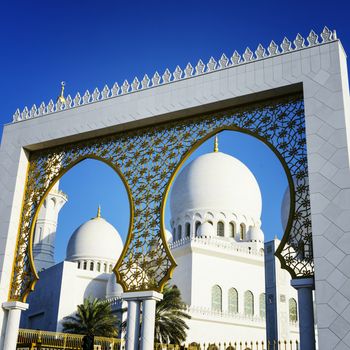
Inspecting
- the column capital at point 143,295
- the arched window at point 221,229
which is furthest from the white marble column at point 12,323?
the arched window at point 221,229

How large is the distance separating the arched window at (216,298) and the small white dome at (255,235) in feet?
12.9

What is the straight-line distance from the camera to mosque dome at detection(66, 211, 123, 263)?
27375 mm

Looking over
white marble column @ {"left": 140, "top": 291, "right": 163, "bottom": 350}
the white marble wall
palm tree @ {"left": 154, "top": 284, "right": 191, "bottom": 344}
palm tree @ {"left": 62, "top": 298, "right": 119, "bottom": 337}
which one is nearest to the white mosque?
palm tree @ {"left": 62, "top": 298, "right": 119, "bottom": 337}

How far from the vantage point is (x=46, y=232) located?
28.5 meters

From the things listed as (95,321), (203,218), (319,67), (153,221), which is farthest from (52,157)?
(203,218)

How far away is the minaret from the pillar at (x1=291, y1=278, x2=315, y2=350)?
22.3 meters

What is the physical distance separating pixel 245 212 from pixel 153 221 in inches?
644

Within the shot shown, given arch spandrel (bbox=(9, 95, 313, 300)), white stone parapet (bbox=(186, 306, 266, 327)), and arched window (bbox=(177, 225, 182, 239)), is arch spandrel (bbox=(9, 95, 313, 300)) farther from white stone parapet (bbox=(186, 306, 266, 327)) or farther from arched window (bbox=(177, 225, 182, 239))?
arched window (bbox=(177, 225, 182, 239))

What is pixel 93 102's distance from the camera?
10.5 metres

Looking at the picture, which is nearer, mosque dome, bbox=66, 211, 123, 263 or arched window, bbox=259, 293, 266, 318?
arched window, bbox=259, 293, 266, 318

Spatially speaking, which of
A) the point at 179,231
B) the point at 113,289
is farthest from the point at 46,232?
the point at 179,231

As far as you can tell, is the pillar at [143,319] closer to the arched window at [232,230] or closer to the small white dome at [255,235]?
the small white dome at [255,235]

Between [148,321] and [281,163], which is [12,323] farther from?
[281,163]

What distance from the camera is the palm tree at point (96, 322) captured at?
1872 cm
